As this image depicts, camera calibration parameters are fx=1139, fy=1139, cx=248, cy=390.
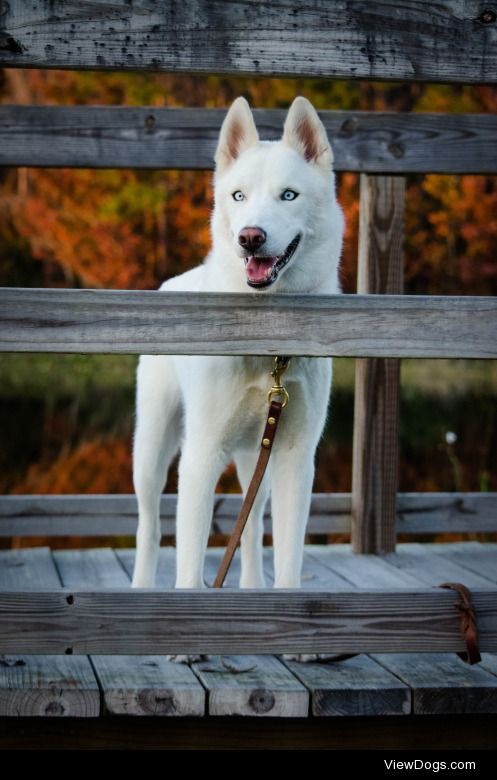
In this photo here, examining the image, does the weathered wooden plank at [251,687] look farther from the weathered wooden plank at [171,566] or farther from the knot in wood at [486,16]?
the knot in wood at [486,16]

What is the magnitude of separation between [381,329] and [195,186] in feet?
78.3

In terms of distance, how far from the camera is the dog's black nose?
320 cm

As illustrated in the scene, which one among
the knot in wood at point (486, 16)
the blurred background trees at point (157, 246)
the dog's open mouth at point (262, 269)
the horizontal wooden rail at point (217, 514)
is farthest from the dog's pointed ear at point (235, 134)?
the blurred background trees at point (157, 246)

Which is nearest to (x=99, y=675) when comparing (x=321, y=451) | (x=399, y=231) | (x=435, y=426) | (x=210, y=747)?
(x=210, y=747)

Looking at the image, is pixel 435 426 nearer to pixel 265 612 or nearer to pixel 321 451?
pixel 321 451

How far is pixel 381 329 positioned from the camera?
9.43 feet

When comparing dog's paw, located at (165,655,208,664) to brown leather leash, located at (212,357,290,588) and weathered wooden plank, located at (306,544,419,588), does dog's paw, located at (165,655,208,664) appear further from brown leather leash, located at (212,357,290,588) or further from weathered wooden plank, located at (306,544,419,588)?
Answer: weathered wooden plank, located at (306,544,419,588)

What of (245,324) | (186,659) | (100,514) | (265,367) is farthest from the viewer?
(100,514)

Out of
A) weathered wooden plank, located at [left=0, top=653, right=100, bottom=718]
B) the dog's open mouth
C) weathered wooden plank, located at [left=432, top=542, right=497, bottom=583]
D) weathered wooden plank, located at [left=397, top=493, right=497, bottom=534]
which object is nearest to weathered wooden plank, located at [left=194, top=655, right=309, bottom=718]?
weathered wooden plank, located at [left=0, top=653, right=100, bottom=718]

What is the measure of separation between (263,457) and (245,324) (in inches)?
27.0

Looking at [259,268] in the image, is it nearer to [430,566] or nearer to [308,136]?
[308,136]

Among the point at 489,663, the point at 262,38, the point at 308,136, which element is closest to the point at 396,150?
the point at 308,136

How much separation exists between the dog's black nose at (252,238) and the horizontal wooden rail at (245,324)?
0.40 m

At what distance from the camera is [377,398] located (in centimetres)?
526
